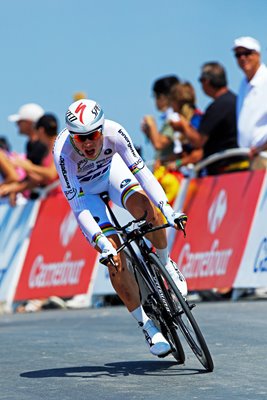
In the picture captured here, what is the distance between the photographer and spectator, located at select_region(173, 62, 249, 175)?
41.1 feet

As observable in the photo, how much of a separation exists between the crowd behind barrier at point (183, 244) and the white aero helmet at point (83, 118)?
472 cm

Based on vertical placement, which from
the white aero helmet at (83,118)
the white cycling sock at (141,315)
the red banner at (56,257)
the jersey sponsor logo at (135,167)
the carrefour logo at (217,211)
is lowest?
the red banner at (56,257)

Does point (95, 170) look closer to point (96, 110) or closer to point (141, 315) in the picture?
point (96, 110)

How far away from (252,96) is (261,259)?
5.69 feet

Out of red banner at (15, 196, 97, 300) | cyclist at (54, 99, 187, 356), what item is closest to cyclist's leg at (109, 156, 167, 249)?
cyclist at (54, 99, 187, 356)

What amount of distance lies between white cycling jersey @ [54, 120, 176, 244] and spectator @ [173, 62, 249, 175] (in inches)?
169

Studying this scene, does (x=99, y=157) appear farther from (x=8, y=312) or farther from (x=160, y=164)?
(x=8, y=312)

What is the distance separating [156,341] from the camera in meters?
7.89

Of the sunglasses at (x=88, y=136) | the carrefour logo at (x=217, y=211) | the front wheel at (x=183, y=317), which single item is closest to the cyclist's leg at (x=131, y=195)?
the front wheel at (x=183, y=317)

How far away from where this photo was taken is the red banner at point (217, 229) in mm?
12516

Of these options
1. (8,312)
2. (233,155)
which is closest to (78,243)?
(8,312)

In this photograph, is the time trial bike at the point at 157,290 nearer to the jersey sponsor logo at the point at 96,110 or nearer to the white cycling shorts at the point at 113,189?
the white cycling shorts at the point at 113,189

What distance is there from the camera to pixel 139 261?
810 centimetres

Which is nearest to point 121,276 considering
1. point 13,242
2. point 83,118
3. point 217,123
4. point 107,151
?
point 107,151
